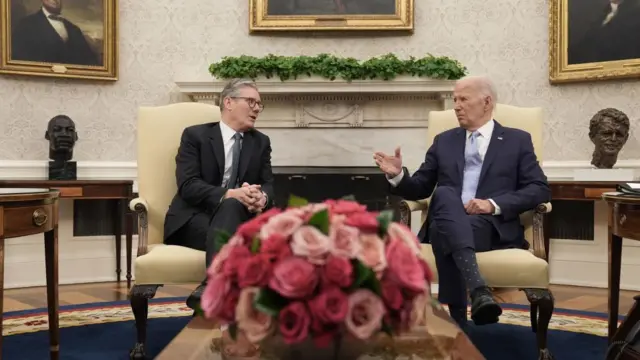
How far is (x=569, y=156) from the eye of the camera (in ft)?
19.0

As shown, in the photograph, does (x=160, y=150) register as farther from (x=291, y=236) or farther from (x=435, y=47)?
(x=435, y=47)

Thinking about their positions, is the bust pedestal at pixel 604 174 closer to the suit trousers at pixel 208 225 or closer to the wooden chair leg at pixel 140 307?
the suit trousers at pixel 208 225

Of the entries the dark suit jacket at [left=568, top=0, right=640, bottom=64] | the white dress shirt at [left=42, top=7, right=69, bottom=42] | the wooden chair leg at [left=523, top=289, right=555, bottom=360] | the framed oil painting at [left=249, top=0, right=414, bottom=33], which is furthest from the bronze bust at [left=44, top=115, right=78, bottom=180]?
the dark suit jacket at [left=568, top=0, right=640, bottom=64]

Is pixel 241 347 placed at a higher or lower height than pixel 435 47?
lower

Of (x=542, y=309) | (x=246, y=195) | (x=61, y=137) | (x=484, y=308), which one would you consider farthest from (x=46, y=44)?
(x=542, y=309)

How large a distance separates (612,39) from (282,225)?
500 cm

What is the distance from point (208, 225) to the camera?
3379 millimetres

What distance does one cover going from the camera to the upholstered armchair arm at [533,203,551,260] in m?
3.25

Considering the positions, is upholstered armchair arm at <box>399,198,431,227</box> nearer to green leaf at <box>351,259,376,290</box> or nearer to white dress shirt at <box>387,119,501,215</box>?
white dress shirt at <box>387,119,501,215</box>

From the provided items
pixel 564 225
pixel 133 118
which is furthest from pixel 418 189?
pixel 133 118

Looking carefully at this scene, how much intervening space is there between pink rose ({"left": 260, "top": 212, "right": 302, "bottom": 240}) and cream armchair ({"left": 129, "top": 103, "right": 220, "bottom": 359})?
176 centimetres

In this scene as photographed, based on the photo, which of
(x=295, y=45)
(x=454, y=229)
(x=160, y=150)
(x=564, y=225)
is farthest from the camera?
(x=295, y=45)

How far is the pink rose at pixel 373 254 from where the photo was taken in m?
1.34

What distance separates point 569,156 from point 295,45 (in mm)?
2763
